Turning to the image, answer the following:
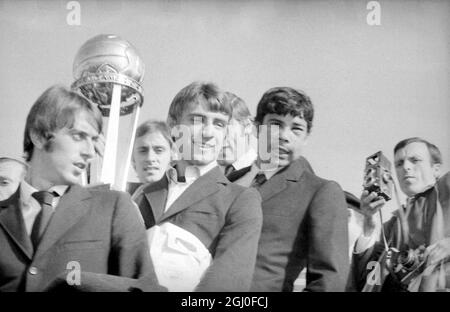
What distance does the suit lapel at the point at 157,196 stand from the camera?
380cm

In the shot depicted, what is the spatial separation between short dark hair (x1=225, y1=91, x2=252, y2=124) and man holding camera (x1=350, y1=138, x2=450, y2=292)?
2.34 feet

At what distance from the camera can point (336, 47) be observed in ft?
13.5

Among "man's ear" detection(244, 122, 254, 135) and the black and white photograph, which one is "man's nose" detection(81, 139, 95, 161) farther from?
"man's ear" detection(244, 122, 254, 135)

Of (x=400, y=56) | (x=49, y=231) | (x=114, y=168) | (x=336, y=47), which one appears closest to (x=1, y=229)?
(x=49, y=231)

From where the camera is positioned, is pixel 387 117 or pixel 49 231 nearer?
pixel 49 231

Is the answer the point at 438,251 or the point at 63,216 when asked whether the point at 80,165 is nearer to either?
the point at 63,216

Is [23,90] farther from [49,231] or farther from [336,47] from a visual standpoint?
[336,47]

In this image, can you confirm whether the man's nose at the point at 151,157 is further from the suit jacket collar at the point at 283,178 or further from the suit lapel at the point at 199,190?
the suit jacket collar at the point at 283,178

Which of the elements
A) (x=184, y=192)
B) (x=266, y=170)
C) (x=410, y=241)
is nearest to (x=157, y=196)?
(x=184, y=192)

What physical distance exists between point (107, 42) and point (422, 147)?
1.70 metres

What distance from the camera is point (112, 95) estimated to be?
153 inches

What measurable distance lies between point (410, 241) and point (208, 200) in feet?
3.43

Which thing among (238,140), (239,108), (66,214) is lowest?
(66,214)

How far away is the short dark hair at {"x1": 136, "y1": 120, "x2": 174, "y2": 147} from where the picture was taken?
3.92 metres
